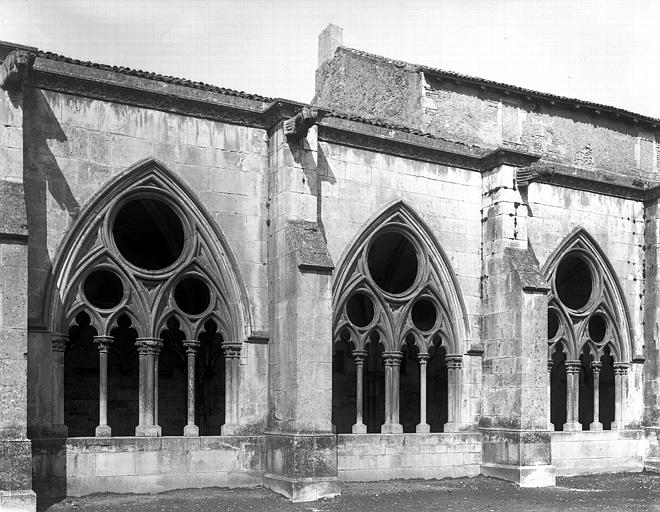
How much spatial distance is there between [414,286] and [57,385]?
20.7 feet

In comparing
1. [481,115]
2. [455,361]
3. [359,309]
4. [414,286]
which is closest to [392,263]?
[359,309]

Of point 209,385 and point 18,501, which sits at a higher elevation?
point 209,385

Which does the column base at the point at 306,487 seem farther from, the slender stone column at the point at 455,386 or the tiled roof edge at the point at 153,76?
the tiled roof edge at the point at 153,76

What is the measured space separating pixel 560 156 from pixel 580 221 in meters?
5.02

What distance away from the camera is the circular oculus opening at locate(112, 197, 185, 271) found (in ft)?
50.5

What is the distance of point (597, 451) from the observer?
16938 millimetres

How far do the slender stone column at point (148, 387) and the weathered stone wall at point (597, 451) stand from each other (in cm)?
783

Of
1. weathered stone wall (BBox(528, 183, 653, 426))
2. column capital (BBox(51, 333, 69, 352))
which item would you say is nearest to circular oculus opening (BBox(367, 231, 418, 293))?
weathered stone wall (BBox(528, 183, 653, 426))

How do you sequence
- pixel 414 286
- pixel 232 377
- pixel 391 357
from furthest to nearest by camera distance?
pixel 414 286 → pixel 391 357 → pixel 232 377

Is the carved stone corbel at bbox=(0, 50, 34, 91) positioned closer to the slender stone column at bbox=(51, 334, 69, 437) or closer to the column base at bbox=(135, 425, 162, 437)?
the slender stone column at bbox=(51, 334, 69, 437)

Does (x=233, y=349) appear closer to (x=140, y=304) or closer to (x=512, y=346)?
(x=140, y=304)

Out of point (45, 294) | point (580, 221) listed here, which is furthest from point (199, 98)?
point (580, 221)

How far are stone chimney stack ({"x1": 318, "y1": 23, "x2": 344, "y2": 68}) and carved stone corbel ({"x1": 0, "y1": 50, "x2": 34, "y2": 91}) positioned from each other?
13.6m

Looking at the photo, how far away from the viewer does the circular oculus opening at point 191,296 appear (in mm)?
16962
